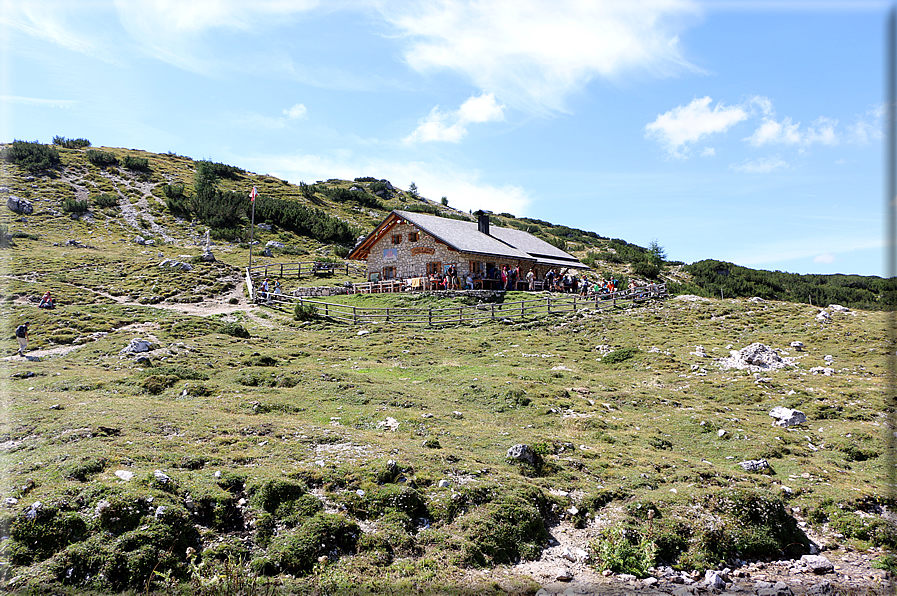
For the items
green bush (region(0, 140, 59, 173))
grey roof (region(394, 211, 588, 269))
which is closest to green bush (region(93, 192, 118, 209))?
green bush (region(0, 140, 59, 173))

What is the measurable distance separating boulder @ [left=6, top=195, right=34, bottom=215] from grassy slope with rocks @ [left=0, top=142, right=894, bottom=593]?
39771mm

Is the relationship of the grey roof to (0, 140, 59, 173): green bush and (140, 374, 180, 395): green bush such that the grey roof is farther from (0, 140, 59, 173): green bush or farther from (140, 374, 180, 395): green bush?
(0, 140, 59, 173): green bush

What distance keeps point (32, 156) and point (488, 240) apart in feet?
225

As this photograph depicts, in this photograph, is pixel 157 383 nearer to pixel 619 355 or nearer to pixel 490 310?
pixel 619 355

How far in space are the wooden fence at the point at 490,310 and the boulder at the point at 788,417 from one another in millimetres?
15587

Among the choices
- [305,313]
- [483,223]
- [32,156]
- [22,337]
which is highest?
[32,156]

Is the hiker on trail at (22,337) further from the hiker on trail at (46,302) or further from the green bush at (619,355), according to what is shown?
the green bush at (619,355)

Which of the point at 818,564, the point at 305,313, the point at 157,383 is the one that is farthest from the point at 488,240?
the point at 818,564

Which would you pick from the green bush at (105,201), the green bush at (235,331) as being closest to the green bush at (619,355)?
the green bush at (235,331)

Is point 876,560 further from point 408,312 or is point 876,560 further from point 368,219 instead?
point 368,219

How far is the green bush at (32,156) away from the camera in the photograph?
Result: 64875mm

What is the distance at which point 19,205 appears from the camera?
177 ft

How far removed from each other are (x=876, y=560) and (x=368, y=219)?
257 feet

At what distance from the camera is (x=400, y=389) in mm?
16188
